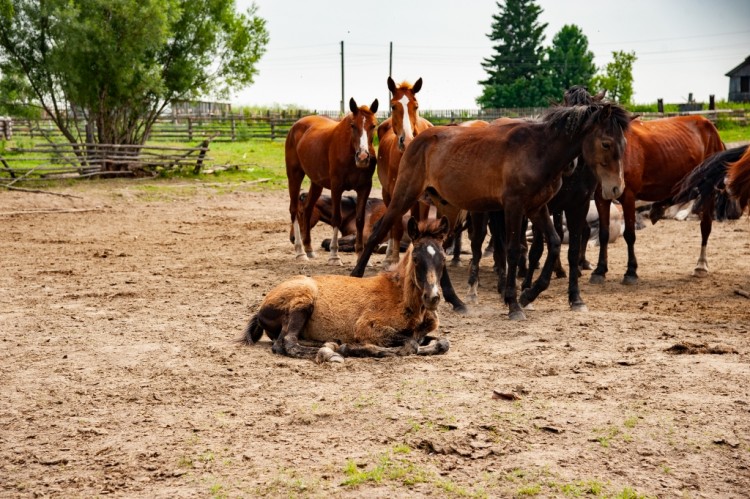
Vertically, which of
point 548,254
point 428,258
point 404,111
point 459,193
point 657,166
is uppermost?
point 404,111

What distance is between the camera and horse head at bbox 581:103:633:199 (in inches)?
326

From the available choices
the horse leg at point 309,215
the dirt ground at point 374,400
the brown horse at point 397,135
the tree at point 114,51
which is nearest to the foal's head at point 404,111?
the brown horse at point 397,135

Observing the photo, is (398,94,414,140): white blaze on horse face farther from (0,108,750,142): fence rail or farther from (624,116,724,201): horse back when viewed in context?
(0,108,750,142): fence rail

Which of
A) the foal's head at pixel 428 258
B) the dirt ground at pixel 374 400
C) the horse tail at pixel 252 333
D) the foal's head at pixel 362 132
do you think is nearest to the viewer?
the dirt ground at pixel 374 400

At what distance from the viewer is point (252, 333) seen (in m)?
7.40

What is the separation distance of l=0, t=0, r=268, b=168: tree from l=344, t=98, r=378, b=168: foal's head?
15.2 m

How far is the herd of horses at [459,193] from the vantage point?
703 cm

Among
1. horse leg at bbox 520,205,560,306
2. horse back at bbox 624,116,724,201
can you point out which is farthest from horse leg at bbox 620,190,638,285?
horse leg at bbox 520,205,560,306

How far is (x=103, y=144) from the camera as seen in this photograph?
26156 millimetres

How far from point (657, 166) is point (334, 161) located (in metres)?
4.44

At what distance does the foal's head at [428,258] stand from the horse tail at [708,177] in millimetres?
4906

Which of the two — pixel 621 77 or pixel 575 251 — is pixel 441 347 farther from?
pixel 621 77

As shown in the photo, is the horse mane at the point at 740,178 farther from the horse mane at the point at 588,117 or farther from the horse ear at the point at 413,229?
the horse ear at the point at 413,229

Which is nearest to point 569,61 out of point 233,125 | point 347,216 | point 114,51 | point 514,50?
point 514,50
